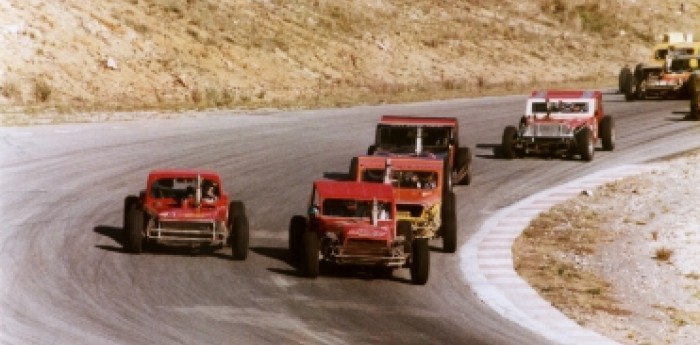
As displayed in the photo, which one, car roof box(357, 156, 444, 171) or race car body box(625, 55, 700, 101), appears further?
race car body box(625, 55, 700, 101)

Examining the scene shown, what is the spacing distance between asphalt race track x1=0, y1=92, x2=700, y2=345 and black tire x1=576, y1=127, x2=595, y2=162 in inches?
20.6

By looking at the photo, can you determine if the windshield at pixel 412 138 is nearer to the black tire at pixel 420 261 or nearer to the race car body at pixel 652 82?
the black tire at pixel 420 261

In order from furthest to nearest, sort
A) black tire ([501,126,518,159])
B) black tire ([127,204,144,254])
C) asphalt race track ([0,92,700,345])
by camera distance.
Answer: black tire ([501,126,518,159])
black tire ([127,204,144,254])
asphalt race track ([0,92,700,345])

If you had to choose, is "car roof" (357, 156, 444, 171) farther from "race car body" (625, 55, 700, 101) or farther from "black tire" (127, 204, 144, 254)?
"race car body" (625, 55, 700, 101)

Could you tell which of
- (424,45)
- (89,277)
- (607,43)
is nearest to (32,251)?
(89,277)

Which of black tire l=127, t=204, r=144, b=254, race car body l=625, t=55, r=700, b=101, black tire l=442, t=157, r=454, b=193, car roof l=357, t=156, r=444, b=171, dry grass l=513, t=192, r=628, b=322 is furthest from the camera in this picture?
race car body l=625, t=55, r=700, b=101

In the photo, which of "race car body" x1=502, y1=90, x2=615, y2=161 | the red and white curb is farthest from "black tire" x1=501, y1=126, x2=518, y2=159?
the red and white curb

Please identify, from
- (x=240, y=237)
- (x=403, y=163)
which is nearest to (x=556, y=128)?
(x=403, y=163)

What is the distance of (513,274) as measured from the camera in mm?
24391

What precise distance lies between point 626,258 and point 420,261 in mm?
6130

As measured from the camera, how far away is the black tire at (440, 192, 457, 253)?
25.6 metres

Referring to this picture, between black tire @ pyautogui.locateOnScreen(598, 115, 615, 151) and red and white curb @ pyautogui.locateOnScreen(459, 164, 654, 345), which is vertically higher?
black tire @ pyautogui.locateOnScreen(598, 115, 615, 151)

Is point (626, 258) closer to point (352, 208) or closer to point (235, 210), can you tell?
point (352, 208)

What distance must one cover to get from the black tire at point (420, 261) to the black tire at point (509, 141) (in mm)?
15545
